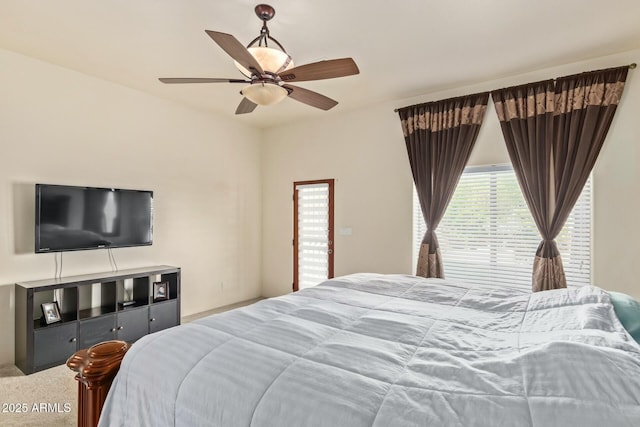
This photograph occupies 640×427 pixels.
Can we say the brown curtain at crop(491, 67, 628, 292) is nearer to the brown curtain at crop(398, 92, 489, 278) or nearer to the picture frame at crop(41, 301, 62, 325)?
the brown curtain at crop(398, 92, 489, 278)

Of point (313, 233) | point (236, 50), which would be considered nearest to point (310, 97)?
point (236, 50)

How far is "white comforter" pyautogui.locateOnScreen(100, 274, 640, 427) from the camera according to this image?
2.93 feet

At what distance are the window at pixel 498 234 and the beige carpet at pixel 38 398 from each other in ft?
11.8

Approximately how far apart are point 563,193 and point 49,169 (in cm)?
506

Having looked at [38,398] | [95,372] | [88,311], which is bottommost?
[38,398]

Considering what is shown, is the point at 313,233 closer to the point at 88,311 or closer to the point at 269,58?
the point at 88,311

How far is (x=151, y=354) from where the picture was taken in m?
1.32

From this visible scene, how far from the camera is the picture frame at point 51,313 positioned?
3.06m

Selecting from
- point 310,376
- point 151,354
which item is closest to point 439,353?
point 310,376

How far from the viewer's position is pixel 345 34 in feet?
9.23

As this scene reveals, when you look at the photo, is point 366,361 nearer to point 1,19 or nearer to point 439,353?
point 439,353

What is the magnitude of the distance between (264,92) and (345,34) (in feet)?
3.06

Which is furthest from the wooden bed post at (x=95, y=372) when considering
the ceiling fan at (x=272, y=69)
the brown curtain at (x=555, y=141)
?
the brown curtain at (x=555, y=141)

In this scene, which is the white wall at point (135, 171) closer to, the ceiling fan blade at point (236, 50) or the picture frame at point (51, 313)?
the picture frame at point (51, 313)
